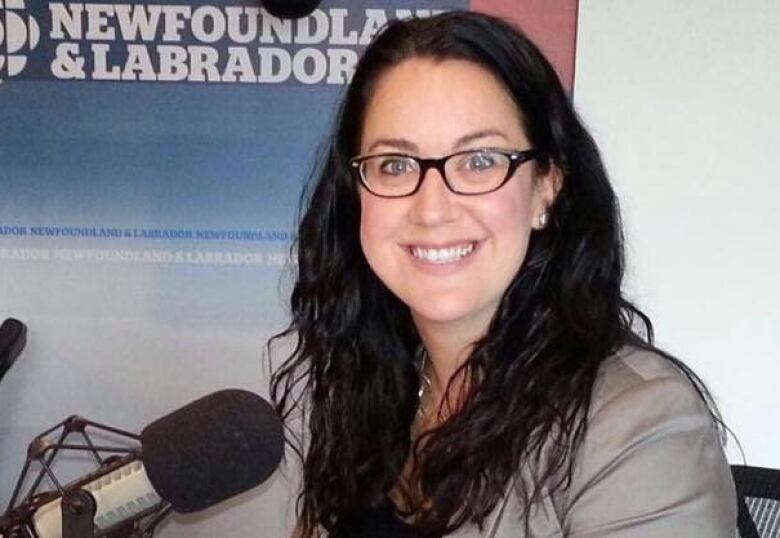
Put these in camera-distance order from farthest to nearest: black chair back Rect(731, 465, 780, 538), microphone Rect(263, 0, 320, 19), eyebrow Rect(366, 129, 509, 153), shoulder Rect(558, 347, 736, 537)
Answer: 1. microphone Rect(263, 0, 320, 19)
2. black chair back Rect(731, 465, 780, 538)
3. eyebrow Rect(366, 129, 509, 153)
4. shoulder Rect(558, 347, 736, 537)

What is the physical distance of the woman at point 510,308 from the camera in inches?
36.1

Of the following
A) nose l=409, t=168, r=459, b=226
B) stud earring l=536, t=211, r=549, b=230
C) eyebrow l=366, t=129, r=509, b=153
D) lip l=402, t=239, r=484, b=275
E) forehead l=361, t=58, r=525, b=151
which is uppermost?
forehead l=361, t=58, r=525, b=151

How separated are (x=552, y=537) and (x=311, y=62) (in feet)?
3.38

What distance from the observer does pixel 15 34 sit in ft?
5.57

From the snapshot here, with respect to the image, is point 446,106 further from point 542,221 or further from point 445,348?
point 445,348

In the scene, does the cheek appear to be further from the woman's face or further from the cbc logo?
the cbc logo

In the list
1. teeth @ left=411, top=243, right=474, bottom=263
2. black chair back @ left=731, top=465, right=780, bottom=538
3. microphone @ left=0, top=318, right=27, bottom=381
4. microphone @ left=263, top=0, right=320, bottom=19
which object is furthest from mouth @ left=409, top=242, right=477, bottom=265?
microphone @ left=0, top=318, right=27, bottom=381

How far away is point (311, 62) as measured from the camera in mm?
1711

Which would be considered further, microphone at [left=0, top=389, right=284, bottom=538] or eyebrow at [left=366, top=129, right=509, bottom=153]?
eyebrow at [left=366, top=129, right=509, bottom=153]

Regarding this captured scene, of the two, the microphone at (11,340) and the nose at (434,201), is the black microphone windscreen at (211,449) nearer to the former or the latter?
the nose at (434,201)

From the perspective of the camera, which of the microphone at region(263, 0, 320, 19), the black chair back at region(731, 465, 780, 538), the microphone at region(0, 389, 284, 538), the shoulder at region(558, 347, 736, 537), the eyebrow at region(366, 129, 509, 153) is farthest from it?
the microphone at region(263, 0, 320, 19)

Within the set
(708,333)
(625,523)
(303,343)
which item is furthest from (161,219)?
(625,523)

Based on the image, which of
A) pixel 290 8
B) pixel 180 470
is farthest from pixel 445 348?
pixel 290 8

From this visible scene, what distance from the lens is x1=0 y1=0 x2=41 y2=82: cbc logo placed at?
5.55 feet
